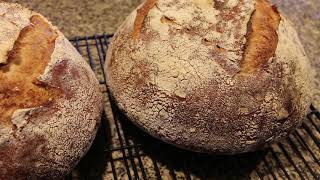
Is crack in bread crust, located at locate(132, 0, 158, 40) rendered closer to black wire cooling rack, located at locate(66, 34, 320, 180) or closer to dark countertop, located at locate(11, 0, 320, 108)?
black wire cooling rack, located at locate(66, 34, 320, 180)

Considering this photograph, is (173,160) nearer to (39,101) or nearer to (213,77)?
(213,77)

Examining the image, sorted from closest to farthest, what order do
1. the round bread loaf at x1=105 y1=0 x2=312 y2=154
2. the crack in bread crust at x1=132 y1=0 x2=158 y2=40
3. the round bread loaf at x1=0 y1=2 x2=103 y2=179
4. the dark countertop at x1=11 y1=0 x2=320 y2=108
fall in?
the round bread loaf at x1=0 y1=2 x2=103 y2=179, the round bread loaf at x1=105 y1=0 x2=312 y2=154, the crack in bread crust at x1=132 y1=0 x2=158 y2=40, the dark countertop at x1=11 y1=0 x2=320 y2=108

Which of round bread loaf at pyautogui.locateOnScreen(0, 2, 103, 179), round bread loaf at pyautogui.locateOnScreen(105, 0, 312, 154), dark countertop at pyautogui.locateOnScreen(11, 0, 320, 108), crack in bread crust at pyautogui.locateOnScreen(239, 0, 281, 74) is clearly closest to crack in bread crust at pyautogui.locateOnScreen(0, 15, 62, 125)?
round bread loaf at pyautogui.locateOnScreen(0, 2, 103, 179)

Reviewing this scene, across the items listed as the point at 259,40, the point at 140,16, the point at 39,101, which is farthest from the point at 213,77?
the point at 39,101

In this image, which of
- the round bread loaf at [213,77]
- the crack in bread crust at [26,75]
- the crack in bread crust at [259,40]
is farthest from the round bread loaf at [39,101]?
the crack in bread crust at [259,40]

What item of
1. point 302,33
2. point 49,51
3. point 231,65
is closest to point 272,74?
point 231,65

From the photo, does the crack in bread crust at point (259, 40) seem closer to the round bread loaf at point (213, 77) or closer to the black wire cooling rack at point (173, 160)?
the round bread loaf at point (213, 77)
